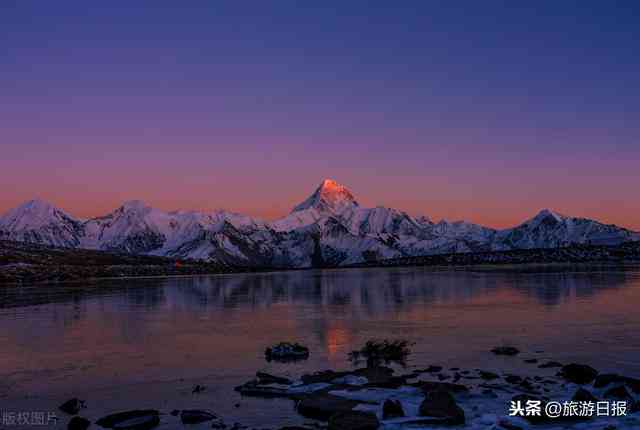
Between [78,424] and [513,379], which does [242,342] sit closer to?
[513,379]

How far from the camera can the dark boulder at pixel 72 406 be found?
2912 cm

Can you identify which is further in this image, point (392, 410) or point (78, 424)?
point (78, 424)

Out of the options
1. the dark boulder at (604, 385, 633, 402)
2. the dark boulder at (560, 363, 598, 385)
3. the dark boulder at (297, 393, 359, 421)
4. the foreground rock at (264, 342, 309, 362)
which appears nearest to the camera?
the dark boulder at (297, 393, 359, 421)

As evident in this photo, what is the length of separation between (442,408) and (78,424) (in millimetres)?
14482

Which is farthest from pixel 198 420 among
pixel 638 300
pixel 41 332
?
pixel 638 300

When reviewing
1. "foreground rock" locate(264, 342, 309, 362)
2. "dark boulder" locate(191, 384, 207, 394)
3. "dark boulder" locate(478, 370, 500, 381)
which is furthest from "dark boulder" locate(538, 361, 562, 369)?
"dark boulder" locate(191, 384, 207, 394)

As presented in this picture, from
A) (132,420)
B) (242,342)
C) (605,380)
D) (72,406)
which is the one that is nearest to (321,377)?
(132,420)

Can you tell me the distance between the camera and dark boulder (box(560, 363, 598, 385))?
32.2m

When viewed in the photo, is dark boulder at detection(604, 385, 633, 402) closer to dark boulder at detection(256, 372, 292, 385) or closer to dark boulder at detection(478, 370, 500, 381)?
dark boulder at detection(478, 370, 500, 381)

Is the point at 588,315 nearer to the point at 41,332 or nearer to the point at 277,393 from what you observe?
the point at 277,393

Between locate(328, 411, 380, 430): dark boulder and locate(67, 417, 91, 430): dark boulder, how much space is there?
9864 millimetres

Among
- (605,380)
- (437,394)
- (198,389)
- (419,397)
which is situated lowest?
(198,389)

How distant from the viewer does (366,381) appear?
32.0 m

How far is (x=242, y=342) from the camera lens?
5019 cm
